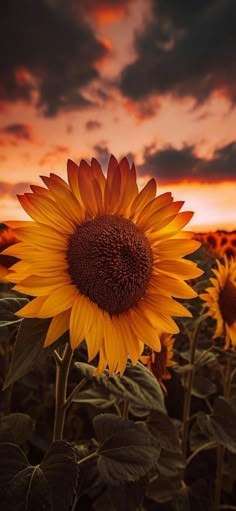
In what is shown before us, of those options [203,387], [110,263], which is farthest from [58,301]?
[203,387]

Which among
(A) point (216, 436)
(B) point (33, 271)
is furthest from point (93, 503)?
(B) point (33, 271)

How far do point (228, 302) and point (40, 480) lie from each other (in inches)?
40.7

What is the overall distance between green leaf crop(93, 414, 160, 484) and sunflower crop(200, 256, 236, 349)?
0.58 m

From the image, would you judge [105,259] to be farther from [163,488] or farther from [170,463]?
[163,488]

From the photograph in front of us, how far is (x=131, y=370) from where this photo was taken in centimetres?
→ 107

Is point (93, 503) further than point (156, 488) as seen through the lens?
No

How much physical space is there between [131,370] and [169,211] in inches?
15.0

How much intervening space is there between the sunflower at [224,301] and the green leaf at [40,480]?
838 millimetres

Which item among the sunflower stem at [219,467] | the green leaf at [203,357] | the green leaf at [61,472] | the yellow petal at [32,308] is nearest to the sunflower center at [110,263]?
the yellow petal at [32,308]

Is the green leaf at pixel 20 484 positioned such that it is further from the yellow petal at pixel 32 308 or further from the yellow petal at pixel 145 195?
the yellow petal at pixel 145 195

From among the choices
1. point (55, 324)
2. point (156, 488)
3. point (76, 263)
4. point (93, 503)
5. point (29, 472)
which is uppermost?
point (76, 263)

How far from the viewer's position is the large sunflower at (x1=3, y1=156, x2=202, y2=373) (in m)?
0.83

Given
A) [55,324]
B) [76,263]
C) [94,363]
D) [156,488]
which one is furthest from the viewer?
[156,488]

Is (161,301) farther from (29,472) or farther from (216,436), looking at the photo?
(216,436)
